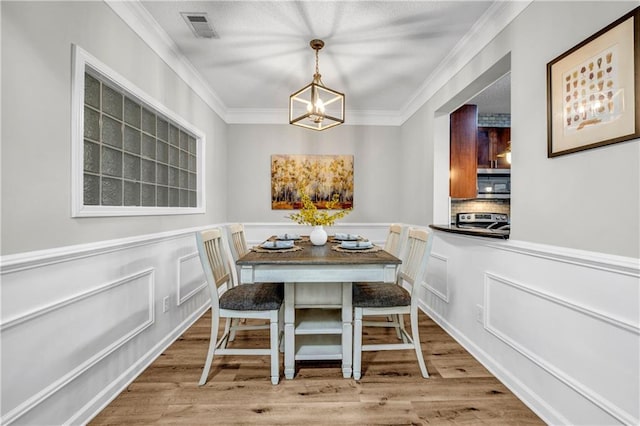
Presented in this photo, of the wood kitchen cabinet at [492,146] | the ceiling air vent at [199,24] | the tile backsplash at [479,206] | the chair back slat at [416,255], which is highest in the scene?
the ceiling air vent at [199,24]

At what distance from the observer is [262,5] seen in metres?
2.09

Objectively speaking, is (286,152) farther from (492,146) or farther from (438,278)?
(492,146)

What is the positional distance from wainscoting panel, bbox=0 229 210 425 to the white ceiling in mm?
1660

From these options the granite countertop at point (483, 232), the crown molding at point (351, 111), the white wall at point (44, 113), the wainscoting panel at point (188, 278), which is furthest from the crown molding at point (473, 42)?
the wainscoting panel at point (188, 278)

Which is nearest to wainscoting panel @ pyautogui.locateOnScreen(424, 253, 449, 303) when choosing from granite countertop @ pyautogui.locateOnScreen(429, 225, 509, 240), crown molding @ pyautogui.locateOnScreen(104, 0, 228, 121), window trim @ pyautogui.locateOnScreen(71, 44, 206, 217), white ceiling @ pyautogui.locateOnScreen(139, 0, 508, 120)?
granite countertop @ pyautogui.locateOnScreen(429, 225, 509, 240)

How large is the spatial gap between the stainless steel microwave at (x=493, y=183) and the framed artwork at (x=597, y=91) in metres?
2.78

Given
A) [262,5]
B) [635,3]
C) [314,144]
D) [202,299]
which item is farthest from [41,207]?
[314,144]

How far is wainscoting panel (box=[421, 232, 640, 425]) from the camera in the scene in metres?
1.28

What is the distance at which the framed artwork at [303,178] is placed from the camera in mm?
4301

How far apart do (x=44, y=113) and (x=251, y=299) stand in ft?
4.76

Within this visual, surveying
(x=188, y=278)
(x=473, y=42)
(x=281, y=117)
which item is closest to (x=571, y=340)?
(x=473, y=42)

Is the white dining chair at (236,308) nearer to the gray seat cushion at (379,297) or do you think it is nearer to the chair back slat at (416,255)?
the gray seat cushion at (379,297)

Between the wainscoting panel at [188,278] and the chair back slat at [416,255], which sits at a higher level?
the chair back slat at [416,255]

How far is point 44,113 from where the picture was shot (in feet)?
4.66
